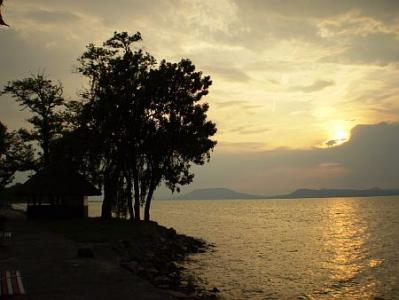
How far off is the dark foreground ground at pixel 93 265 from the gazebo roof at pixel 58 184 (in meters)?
7.88

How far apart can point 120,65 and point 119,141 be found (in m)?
7.02

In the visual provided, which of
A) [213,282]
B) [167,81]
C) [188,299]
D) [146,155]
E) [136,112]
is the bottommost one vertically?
[213,282]

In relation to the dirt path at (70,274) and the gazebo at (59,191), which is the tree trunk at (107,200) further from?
the dirt path at (70,274)

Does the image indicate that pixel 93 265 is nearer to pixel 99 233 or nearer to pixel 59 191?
pixel 99 233

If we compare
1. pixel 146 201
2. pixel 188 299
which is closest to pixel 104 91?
pixel 146 201

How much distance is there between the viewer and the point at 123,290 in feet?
42.2

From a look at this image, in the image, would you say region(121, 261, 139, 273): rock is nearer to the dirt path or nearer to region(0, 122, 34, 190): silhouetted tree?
the dirt path

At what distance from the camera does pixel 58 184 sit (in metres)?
40.0

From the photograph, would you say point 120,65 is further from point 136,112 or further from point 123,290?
point 123,290

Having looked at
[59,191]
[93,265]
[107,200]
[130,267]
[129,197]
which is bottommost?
[130,267]

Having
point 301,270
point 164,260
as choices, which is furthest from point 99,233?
point 301,270

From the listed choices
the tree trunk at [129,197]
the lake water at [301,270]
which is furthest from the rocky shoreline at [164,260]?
the tree trunk at [129,197]

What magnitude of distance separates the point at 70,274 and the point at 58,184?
27.0 m

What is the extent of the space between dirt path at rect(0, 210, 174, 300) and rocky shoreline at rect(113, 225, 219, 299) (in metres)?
1.25
